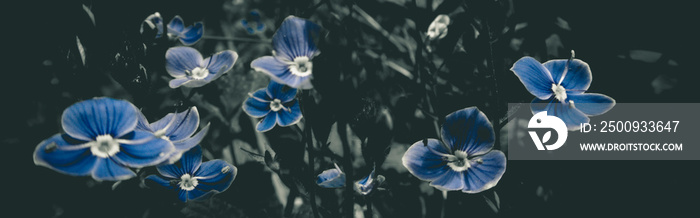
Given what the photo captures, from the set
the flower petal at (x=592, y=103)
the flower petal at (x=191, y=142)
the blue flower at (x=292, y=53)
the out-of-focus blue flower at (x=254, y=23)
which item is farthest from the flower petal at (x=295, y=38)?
the out-of-focus blue flower at (x=254, y=23)

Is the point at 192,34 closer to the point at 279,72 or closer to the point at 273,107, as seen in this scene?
the point at 273,107

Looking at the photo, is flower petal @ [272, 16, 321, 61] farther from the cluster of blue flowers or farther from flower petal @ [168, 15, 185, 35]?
flower petal @ [168, 15, 185, 35]

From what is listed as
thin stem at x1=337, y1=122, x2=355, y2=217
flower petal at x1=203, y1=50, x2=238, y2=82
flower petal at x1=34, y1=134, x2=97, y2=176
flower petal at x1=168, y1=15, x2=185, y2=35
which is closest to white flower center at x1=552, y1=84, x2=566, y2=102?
thin stem at x1=337, y1=122, x2=355, y2=217

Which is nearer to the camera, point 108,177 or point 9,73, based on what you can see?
point 108,177

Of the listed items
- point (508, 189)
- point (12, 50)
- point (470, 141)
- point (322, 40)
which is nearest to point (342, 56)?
point (322, 40)

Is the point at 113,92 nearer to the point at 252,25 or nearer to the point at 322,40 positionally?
the point at 252,25
